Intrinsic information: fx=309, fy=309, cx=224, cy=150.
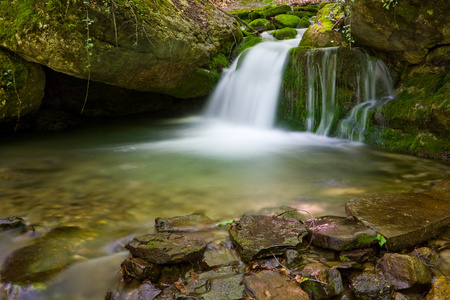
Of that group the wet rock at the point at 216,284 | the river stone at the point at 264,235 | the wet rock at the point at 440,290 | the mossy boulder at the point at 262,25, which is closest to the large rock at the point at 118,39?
the mossy boulder at the point at 262,25

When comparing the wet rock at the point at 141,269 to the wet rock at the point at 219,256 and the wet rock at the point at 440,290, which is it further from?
the wet rock at the point at 440,290

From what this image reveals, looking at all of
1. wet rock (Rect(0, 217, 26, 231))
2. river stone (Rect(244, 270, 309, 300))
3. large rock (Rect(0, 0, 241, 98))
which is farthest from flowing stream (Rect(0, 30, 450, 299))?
large rock (Rect(0, 0, 241, 98))

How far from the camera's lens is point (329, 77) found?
6898 mm

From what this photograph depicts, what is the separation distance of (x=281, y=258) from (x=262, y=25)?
422 inches

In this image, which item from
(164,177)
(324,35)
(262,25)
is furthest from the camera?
(262,25)

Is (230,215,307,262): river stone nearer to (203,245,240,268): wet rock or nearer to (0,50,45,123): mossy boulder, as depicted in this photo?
(203,245,240,268): wet rock

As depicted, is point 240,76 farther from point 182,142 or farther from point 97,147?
point 97,147

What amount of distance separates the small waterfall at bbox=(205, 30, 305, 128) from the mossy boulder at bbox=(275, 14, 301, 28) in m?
2.91

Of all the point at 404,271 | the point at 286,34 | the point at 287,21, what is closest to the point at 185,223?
the point at 404,271

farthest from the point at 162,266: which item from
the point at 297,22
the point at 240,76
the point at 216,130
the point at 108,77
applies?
the point at 297,22

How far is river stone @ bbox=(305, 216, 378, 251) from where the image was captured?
2.45 metres

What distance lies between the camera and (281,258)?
7.91 ft

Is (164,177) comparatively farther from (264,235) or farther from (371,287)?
(371,287)

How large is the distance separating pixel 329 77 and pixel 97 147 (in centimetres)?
521
